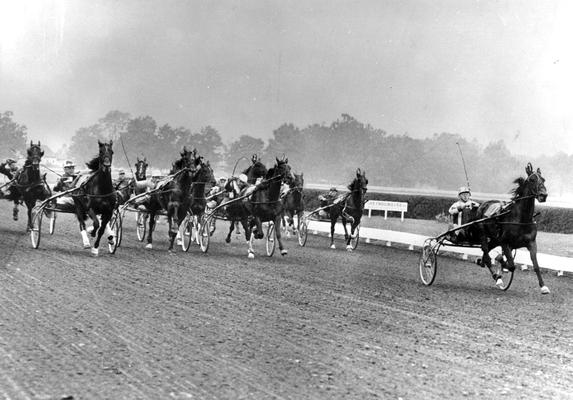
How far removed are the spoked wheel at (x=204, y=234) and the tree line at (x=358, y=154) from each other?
41.0m

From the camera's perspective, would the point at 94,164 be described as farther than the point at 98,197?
Yes

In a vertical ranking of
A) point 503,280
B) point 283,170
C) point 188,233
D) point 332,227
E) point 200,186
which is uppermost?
point 283,170

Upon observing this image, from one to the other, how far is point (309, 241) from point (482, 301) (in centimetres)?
1141

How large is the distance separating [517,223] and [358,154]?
163 feet

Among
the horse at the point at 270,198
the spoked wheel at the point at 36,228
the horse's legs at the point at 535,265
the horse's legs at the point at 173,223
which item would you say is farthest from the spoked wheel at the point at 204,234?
the horse's legs at the point at 535,265

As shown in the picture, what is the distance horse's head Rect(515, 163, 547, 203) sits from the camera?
11625 mm

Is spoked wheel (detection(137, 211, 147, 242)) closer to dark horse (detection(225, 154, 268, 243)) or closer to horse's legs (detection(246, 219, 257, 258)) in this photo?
dark horse (detection(225, 154, 268, 243))

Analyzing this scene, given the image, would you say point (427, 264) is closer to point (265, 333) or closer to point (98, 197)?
point (265, 333)

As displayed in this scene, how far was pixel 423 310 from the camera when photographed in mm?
9719

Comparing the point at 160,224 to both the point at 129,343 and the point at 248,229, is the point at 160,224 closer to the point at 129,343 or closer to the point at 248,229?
the point at 248,229

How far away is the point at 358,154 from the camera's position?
202ft

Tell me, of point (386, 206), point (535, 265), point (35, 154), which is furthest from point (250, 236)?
point (386, 206)

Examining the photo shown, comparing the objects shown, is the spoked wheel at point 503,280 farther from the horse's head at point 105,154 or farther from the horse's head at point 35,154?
the horse's head at point 35,154

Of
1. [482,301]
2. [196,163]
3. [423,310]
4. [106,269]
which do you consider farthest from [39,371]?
[196,163]
